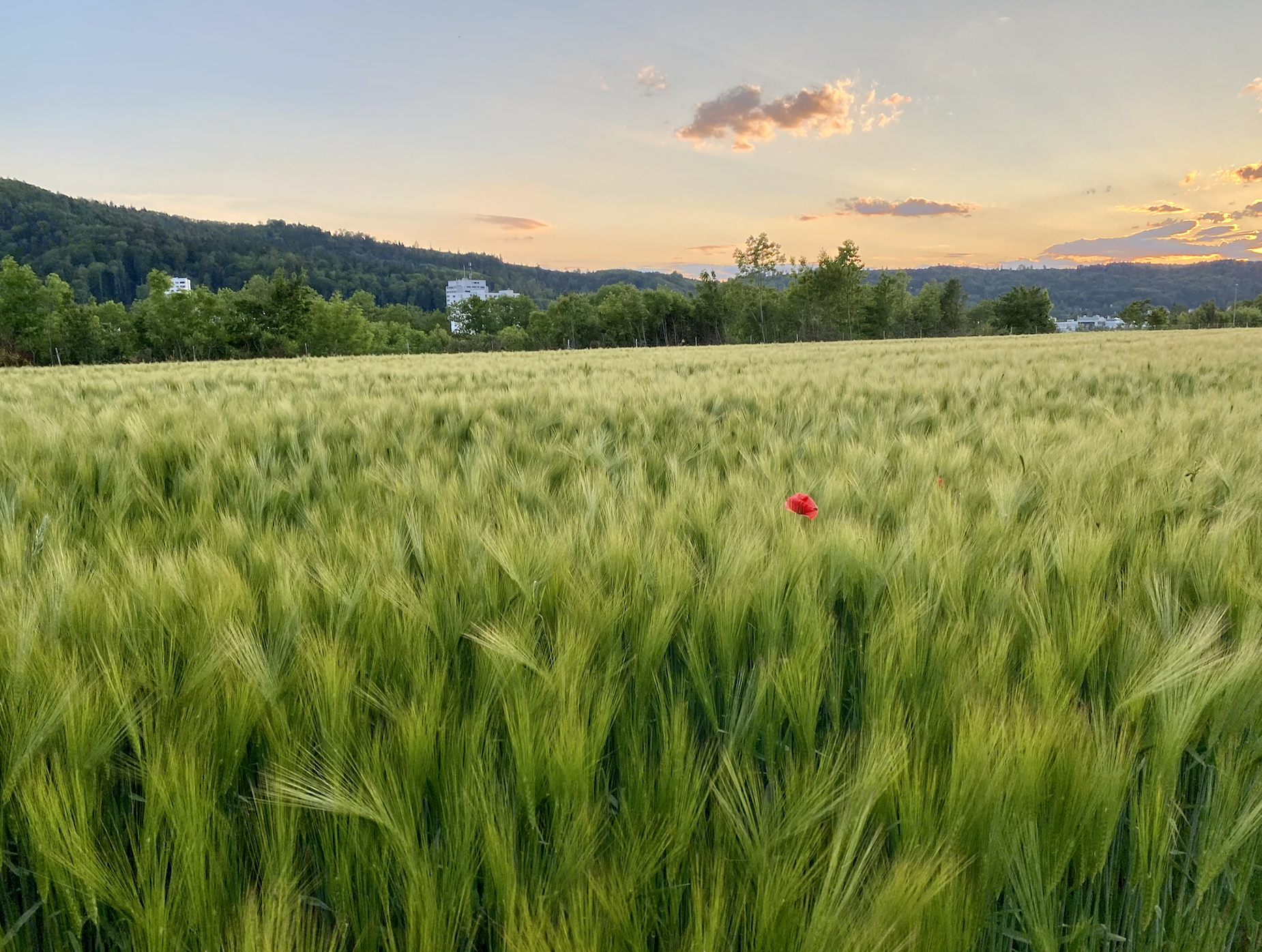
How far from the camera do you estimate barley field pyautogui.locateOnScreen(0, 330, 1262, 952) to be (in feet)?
2.12

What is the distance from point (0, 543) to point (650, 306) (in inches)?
3448

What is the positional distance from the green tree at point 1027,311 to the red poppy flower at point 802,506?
93.7 metres

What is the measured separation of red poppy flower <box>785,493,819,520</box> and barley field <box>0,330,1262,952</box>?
0.04 meters

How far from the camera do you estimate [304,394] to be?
6.18m

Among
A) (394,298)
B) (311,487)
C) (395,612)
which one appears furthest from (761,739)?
(394,298)

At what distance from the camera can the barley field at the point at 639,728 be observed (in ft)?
2.12

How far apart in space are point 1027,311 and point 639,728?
9733 cm

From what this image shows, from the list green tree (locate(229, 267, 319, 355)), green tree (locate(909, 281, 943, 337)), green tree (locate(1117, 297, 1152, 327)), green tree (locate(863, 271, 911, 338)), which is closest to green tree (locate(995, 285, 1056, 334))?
green tree (locate(909, 281, 943, 337))

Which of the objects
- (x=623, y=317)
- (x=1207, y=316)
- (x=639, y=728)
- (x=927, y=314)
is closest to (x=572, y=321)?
(x=623, y=317)

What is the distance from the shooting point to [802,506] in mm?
1806

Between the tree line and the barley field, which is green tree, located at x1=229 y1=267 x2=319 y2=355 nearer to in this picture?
the tree line

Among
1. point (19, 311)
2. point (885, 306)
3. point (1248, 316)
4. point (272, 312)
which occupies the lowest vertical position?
point (19, 311)

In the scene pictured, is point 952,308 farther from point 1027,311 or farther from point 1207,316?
point 1207,316

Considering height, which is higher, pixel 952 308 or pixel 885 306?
pixel 952 308
